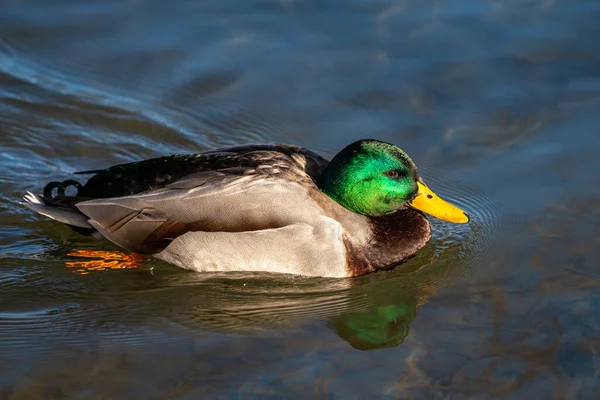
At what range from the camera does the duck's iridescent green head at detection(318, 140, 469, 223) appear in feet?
23.4

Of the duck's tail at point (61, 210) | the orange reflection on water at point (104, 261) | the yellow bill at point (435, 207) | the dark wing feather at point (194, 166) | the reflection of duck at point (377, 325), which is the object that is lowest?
the reflection of duck at point (377, 325)

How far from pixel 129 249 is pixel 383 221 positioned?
74.7 inches

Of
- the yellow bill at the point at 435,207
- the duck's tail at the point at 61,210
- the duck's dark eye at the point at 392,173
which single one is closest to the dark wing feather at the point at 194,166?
the duck's tail at the point at 61,210

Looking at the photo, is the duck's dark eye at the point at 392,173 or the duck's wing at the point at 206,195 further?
the duck's dark eye at the point at 392,173

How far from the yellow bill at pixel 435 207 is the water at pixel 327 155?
1.06ft

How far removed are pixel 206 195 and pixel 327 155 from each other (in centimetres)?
196

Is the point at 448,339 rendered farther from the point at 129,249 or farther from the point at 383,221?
the point at 129,249

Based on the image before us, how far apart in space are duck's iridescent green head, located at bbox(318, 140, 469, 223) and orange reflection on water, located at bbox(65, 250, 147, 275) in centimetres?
149

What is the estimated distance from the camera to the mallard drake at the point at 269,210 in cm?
702

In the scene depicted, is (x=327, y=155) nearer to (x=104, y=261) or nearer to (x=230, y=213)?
(x=230, y=213)

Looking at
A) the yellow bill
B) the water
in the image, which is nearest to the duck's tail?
the water

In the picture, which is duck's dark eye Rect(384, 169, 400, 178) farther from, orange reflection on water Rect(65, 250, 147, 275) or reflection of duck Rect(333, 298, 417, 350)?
orange reflection on water Rect(65, 250, 147, 275)

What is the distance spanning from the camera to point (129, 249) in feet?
24.4

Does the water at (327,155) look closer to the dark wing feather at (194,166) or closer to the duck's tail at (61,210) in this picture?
the duck's tail at (61,210)
